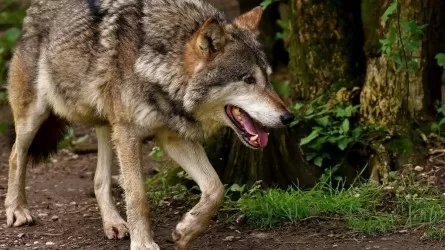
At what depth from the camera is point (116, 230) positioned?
6160mm

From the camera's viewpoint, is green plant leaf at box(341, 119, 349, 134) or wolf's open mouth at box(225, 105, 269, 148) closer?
wolf's open mouth at box(225, 105, 269, 148)

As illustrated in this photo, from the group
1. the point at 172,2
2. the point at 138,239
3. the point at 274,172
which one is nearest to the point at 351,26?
the point at 274,172

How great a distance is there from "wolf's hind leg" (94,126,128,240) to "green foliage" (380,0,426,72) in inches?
80.8

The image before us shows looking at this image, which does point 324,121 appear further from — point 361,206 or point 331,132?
point 361,206

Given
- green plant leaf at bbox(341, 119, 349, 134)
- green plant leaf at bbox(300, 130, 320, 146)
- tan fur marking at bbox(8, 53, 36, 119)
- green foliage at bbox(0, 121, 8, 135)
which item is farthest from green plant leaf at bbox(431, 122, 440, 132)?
green foliage at bbox(0, 121, 8, 135)

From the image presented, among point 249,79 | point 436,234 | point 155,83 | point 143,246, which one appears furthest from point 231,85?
point 436,234

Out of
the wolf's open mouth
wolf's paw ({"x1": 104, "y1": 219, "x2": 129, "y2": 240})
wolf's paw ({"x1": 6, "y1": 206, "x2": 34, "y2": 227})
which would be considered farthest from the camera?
wolf's paw ({"x1": 6, "y1": 206, "x2": 34, "y2": 227})

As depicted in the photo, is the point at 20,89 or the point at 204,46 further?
the point at 20,89

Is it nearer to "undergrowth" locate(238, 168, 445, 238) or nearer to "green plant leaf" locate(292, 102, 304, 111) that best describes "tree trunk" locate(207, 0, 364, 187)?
"green plant leaf" locate(292, 102, 304, 111)

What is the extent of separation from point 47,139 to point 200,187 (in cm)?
177

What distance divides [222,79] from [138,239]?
1092mm

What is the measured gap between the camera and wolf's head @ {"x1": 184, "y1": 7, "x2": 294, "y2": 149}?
5.22 meters

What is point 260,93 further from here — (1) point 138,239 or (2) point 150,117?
(1) point 138,239

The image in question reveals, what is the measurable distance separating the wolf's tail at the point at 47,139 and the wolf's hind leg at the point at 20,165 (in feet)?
0.44
